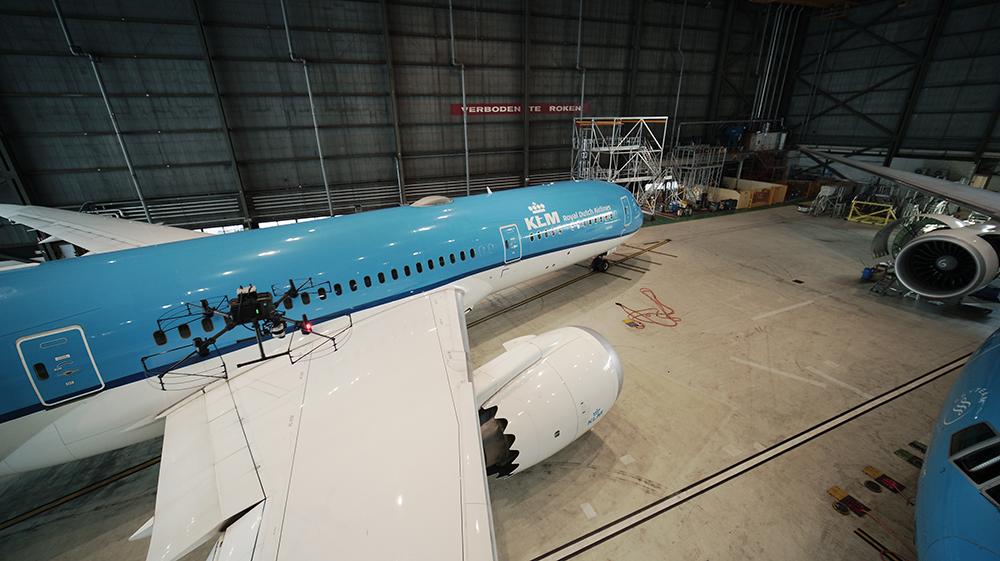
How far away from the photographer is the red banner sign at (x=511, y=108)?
20297 mm

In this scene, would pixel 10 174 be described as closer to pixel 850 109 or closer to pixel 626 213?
pixel 626 213

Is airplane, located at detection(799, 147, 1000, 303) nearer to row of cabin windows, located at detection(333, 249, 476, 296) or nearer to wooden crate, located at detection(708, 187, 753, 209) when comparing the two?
row of cabin windows, located at detection(333, 249, 476, 296)

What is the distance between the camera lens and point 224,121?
53.2 ft

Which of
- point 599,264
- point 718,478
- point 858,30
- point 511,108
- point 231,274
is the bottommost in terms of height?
point 718,478

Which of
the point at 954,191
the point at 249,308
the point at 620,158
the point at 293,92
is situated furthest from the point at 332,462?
the point at 620,158

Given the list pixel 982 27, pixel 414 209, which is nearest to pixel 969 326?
pixel 414 209

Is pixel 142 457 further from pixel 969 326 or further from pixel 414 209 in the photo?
pixel 969 326

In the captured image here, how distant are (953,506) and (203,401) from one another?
890cm

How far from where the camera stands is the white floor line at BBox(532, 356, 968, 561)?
17.6 feet

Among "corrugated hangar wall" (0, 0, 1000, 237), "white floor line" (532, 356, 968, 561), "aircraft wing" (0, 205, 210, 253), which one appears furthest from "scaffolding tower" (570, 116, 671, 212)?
"aircraft wing" (0, 205, 210, 253)

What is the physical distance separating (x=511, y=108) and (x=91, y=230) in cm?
1836

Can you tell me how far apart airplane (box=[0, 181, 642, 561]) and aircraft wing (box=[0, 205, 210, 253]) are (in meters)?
0.15

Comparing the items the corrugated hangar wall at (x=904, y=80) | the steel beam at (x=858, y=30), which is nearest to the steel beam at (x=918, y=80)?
the corrugated hangar wall at (x=904, y=80)

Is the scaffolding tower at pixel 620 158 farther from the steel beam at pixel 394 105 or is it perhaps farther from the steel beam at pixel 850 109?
the steel beam at pixel 850 109
